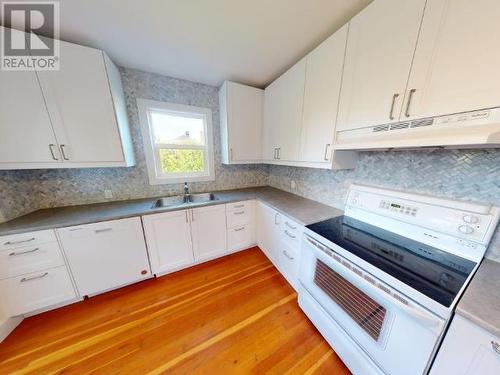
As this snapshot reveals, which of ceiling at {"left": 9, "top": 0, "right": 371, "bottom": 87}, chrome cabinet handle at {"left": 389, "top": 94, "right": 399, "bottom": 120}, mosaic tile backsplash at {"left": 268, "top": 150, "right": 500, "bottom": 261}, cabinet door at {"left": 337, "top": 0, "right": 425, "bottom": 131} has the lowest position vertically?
mosaic tile backsplash at {"left": 268, "top": 150, "right": 500, "bottom": 261}

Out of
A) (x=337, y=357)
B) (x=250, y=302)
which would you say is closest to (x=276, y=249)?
(x=250, y=302)

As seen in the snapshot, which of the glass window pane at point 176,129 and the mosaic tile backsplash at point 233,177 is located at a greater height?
the glass window pane at point 176,129

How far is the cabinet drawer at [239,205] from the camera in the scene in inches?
82.2

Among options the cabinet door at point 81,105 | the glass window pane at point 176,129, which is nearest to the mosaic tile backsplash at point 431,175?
the glass window pane at point 176,129

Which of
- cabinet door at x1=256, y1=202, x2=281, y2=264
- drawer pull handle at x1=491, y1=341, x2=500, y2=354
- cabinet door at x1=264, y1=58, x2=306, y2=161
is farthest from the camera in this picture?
cabinet door at x1=256, y1=202, x2=281, y2=264

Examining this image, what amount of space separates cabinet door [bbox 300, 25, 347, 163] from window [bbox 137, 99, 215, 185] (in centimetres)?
140

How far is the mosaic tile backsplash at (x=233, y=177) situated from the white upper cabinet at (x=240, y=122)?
31 centimetres

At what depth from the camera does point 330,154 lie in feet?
4.59

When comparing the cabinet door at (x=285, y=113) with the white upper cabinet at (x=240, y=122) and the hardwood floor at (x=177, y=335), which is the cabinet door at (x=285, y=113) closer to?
the white upper cabinet at (x=240, y=122)

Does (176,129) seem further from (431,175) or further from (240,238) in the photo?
(431,175)

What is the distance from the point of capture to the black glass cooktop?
0.75 meters

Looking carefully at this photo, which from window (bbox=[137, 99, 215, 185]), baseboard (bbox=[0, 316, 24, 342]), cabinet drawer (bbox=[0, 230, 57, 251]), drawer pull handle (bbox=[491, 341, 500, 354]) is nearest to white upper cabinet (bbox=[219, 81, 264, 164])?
window (bbox=[137, 99, 215, 185])

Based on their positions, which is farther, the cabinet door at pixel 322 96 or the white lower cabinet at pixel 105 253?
the white lower cabinet at pixel 105 253

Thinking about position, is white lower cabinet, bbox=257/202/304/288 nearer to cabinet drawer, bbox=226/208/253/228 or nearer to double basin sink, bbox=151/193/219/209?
cabinet drawer, bbox=226/208/253/228
